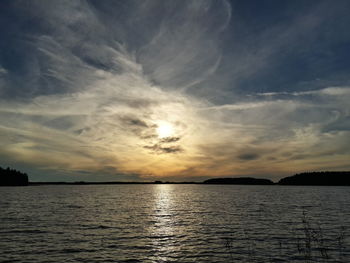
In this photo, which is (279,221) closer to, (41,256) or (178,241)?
(178,241)

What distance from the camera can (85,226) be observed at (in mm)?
41781

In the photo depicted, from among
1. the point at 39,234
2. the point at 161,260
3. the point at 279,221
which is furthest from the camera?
the point at 279,221

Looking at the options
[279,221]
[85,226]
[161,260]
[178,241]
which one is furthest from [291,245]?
[85,226]

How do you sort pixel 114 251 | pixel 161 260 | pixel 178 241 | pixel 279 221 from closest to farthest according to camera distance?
pixel 161 260, pixel 114 251, pixel 178 241, pixel 279 221

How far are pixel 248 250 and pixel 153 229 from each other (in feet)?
54.8

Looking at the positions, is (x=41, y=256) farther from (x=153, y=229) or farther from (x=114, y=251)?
(x=153, y=229)

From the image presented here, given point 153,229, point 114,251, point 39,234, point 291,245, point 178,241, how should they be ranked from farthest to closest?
point 153,229
point 39,234
point 178,241
point 291,245
point 114,251

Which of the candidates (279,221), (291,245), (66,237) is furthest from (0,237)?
(279,221)

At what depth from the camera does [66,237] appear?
3375cm

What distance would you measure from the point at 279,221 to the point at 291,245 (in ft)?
58.8

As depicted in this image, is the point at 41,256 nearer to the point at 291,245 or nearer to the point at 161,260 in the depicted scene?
the point at 161,260

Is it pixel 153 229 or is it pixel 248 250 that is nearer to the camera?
pixel 248 250

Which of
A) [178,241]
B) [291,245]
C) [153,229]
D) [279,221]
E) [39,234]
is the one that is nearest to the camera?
[291,245]

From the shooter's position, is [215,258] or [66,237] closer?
[215,258]
